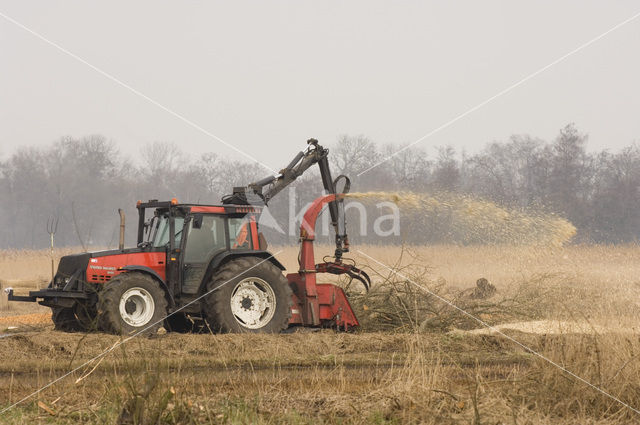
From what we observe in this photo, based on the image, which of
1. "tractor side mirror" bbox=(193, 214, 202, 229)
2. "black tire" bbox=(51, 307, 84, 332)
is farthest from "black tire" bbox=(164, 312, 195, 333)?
"tractor side mirror" bbox=(193, 214, 202, 229)

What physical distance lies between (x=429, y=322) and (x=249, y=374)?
16.2 feet

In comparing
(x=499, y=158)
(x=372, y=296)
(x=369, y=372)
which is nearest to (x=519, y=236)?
(x=372, y=296)

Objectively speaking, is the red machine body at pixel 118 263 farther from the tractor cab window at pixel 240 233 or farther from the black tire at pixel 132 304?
the tractor cab window at pixel 240 233

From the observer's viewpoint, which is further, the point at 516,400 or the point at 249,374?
the point at 249,374

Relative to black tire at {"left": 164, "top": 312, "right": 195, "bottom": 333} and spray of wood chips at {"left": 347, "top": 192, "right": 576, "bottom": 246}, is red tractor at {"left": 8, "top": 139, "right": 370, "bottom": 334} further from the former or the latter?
spray of wood chips at {"left": 347, "top": 192, "right": 576, "bottom": 246}

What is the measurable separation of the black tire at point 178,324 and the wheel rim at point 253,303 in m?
1.02

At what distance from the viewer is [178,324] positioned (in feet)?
42.0

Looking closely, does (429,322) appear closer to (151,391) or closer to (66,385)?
(66,385)

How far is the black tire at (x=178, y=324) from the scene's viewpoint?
41.7 ft

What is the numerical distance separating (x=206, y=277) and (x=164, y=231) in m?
1.09

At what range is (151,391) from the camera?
5773mm

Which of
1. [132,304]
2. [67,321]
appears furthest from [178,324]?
[67,321]

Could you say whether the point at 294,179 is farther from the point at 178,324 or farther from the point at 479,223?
the point at 479,223

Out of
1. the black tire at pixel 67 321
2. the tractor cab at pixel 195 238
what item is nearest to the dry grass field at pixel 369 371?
the black tire at pixel 67 321
